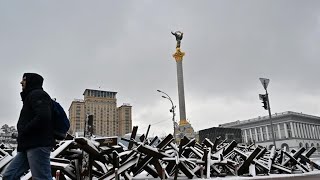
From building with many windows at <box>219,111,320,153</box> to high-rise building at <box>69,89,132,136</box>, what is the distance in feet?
140

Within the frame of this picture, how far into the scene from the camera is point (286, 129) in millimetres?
103375

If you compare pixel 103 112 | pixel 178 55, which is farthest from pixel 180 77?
pixel 103 112

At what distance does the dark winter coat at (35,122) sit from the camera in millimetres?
3709

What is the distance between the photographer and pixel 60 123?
13.4ft

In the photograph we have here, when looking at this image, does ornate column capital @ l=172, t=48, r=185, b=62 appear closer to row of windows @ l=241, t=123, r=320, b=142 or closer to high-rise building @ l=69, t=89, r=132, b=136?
high-rise building @ l=69, t=89, r=132, b=136

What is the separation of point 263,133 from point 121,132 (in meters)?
57.1

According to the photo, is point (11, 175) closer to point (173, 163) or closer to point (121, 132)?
point (173, 163)

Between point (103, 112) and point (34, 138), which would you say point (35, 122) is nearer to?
point (34, 138)

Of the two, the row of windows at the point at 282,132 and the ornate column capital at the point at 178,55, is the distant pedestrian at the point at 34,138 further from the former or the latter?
the row of windows at the point at 282,132

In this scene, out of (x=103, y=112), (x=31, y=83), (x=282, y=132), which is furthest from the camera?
(x=282, y=132)

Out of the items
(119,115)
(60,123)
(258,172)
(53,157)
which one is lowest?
(258,172)

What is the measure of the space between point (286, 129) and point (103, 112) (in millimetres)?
64728

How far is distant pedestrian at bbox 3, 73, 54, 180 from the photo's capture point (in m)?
3.72

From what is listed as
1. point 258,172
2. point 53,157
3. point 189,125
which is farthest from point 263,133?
point 53,157
